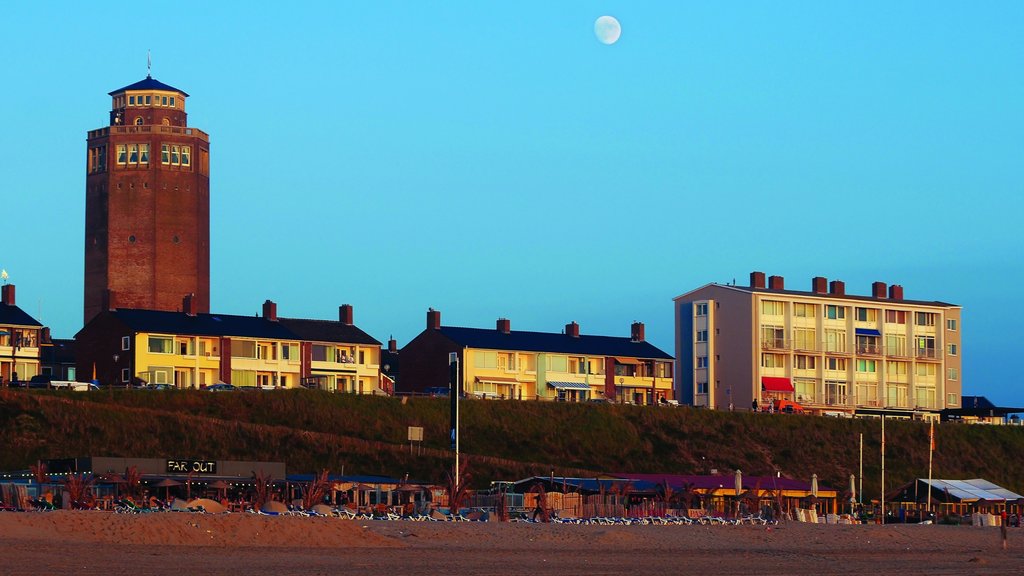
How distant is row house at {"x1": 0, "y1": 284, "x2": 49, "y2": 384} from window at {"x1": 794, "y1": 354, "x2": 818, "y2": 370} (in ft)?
181

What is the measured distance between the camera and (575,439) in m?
95.1

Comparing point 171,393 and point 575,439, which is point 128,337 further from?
point 575,439

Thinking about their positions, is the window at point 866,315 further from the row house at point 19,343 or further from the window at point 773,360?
the row house at point 19,343

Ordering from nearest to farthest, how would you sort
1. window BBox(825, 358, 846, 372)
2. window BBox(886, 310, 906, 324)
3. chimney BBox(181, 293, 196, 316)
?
chimney BBox(181, 293, 196, 316), window BBox(825, 358, 846, 372), window BBox(886, 310, 906, 324)

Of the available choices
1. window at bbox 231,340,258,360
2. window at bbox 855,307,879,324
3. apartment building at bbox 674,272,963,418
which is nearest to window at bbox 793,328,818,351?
apartment building at bbox 674,272,963,418

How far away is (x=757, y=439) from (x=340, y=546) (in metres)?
57.4

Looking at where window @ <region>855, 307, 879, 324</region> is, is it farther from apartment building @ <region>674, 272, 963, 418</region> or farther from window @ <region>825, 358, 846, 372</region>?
window @ <region>825, 358, 846, 372</region>

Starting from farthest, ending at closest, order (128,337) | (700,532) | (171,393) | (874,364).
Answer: (874,364) → (128,337) → (171,393) → (700,532)

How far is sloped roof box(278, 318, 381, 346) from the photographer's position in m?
117

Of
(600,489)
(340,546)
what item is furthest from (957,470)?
(340,546)

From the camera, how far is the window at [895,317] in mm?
131375

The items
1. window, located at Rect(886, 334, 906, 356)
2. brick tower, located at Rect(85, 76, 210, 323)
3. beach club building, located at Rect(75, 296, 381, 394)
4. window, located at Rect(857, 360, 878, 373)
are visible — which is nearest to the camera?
beach club building, located at Rect(75, 296, 381, 394)

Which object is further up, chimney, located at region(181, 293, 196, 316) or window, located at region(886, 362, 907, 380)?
chimney, located at region(181, 293, 196, 316)

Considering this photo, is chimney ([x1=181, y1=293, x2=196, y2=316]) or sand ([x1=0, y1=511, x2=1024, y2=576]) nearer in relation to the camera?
sand ([x1=0, y1=511, x2=1024, y2=576])
